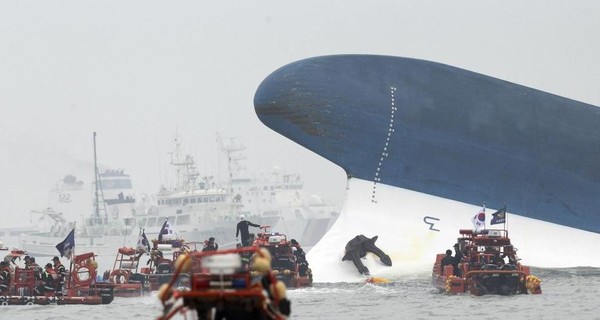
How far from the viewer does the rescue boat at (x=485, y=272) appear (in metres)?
44.4

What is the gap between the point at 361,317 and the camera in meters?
39.2

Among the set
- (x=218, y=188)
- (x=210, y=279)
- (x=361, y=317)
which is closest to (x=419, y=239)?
(x=361, y=317)

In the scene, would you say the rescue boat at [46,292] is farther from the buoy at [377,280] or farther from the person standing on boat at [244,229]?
the buoy at [377,280]

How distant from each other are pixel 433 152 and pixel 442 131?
0.93 meters

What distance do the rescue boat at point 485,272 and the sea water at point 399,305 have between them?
1.17 feet

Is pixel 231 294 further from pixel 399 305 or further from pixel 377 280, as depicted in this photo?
pixel 377 280

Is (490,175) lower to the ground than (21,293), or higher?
higher

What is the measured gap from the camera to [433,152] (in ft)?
182

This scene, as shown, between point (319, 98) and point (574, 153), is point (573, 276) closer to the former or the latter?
point (574, 153)

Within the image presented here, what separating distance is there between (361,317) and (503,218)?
485 inches

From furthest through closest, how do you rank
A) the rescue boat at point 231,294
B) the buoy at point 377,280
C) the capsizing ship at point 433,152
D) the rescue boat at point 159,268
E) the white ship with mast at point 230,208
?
the white ship with mast at point 230,208 → the capsizing ship at point 433,152 → the buoy at point 377,280 → the rescue boat at point 159,268 → the rescue boat at point 231,294

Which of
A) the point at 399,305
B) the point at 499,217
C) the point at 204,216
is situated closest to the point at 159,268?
the point at 399,305

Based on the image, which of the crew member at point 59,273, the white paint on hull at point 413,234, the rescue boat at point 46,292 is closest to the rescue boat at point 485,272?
the white paint on hull at point 413,234

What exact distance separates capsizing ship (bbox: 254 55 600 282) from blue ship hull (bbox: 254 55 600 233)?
0.13 ft
